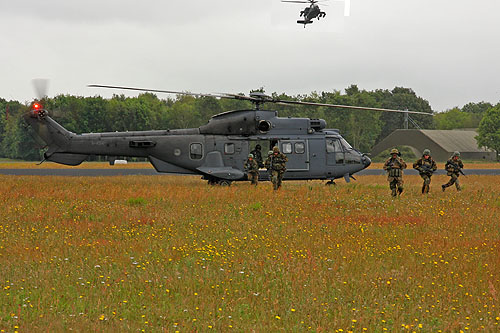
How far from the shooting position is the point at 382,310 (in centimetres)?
719

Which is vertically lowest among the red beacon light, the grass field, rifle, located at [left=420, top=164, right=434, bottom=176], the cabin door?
the grass field

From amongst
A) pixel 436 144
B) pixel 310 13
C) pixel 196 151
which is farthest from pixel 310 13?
pixel 436 144

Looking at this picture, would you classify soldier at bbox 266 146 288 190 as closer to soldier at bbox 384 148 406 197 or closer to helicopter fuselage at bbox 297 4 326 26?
soldier at bbox 384 148 406 197

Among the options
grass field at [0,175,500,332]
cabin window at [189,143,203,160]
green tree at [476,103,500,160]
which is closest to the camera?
grass field at [0,175,500,332]

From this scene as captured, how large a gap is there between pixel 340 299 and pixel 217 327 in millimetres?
1952

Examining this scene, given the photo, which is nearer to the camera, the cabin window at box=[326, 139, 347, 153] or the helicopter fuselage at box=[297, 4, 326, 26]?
the cabin window at box=[326, 139, 347, 153]

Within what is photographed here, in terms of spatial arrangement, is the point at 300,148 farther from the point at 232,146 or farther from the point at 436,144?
the point at 436,144

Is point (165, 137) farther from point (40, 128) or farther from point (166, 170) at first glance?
point (40, 128)

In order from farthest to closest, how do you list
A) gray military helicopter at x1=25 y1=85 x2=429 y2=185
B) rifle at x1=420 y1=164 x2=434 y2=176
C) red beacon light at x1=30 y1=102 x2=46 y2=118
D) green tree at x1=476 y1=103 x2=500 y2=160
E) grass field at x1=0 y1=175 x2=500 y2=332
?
green tree at x1=476 y1=103 x2=500 y2=160 < red beacon light at x1=30 y1=102 x2=46 y2=118 < gray military helicopter at x1=25 y1=85 x2=429 y2=185 < rifle at x1=420 y1=164 x2=434 y2=176 < grass field at x1=0 y1=175 x2=500 y2=332

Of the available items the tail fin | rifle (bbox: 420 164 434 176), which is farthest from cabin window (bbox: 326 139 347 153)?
the tail fin

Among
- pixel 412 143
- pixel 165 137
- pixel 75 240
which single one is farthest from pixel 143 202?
pixel 412 143

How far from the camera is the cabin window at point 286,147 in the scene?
24.8m

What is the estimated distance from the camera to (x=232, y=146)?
24797mm

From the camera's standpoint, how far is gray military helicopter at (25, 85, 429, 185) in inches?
976
